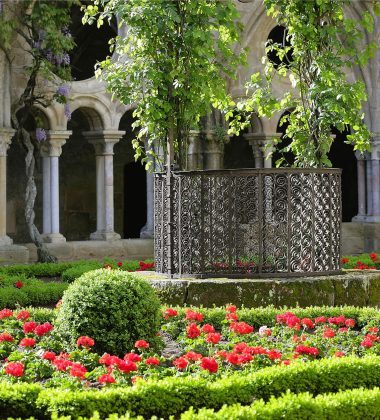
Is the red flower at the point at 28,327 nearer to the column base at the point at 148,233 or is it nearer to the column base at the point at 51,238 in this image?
the column base at the point at 51,238

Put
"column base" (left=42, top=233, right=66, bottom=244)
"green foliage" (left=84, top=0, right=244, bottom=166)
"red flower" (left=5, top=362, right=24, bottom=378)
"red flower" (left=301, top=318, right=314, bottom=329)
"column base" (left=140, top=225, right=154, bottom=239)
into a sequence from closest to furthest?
1. "red flower" (left=5, top=362, right=24, bottom=378)
2. "red flower" (left=301, top=318, right=314, bottom=329)
3. "green foliage" (left=84, top=0, right=244, bottom=166)
4. "column base" (left=42, top=233, right=66, bottom=244)
5. "column base" (left=140, top=225, right=154, bottom=239)

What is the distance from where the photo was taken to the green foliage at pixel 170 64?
1031 centimetres

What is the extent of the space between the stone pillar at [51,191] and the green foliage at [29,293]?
13.1ft

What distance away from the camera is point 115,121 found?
16.7 m

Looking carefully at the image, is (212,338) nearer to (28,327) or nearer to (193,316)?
(193,316)

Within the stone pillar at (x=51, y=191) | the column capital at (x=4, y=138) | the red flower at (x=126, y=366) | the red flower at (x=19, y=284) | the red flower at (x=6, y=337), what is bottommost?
the red flower at (x=126, y=366)

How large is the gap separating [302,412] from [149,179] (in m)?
12.0

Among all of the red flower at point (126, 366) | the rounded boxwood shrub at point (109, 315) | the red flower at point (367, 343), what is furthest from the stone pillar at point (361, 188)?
the red flower at point (126, 366)

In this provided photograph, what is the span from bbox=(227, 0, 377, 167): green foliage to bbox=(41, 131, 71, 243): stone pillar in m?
5.37

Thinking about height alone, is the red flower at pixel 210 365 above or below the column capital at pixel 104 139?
below

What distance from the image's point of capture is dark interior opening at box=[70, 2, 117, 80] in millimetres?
19625

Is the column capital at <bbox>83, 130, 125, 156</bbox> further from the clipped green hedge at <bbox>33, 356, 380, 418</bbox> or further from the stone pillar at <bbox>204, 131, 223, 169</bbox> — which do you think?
the clipped green hedge at <bbox>33, 356, 380, 418</bbox>

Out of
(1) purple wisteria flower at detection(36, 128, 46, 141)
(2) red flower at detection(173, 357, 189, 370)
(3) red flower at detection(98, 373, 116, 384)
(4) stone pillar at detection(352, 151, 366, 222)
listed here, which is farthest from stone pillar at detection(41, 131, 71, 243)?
(3) red flower at detection(98, 373, 116, 384)

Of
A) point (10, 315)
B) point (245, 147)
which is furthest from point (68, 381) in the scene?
point (245, 147)
